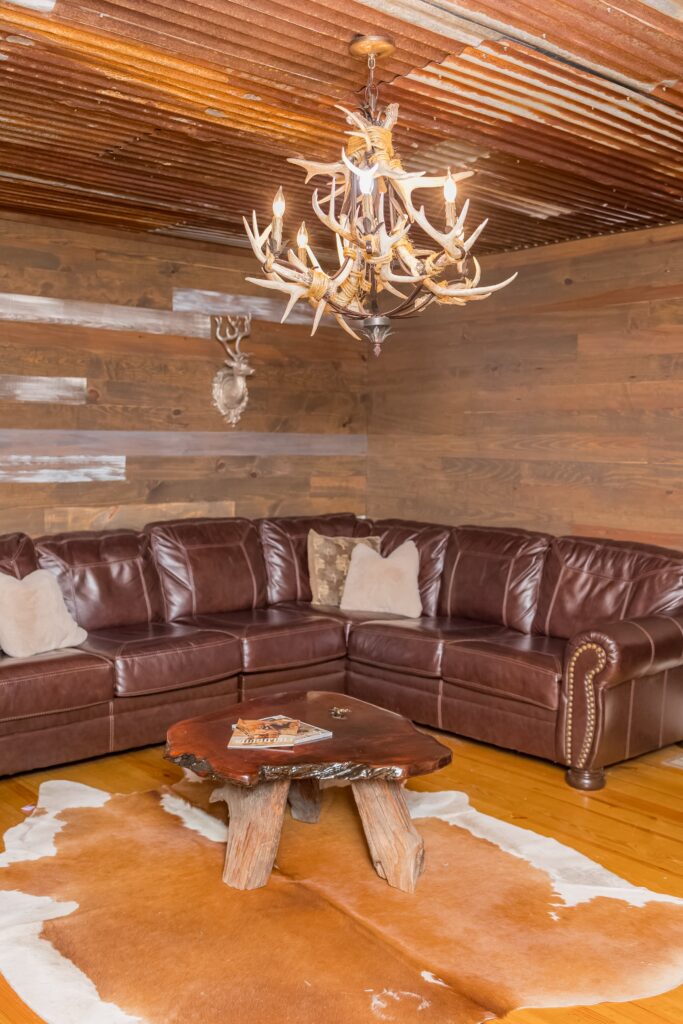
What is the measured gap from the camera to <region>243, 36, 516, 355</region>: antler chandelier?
3.13 meters

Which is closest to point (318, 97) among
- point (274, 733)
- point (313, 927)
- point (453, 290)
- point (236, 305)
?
point (453, 290)

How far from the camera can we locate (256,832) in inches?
128

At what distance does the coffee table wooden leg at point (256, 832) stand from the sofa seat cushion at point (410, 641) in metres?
1.75

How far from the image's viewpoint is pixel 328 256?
21.2 ft

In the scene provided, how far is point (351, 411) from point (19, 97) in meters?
3.64

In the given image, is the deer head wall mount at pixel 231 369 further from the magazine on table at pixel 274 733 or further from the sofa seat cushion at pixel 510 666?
the magazine on table at pixel 274 733

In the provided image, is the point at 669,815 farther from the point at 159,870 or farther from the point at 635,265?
the point at 635,265

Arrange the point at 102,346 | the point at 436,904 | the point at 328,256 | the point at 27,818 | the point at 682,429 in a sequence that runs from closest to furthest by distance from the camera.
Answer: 1. the point at 436,904
2. the point at 27,818
3. the point at 682,429
4. the point at 102,346
5. the point at 328,256

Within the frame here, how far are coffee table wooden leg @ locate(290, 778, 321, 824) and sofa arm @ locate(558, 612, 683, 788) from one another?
1.14m

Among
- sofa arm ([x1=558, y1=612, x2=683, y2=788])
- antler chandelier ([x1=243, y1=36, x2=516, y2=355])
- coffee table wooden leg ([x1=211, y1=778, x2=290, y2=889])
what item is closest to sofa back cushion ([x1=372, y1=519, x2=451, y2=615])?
sofa arm ([x1=558, y1=612, x2=683, y2=788])

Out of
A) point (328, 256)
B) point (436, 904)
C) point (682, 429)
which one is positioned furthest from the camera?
point (328, 256)

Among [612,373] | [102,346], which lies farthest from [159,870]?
[612,373]

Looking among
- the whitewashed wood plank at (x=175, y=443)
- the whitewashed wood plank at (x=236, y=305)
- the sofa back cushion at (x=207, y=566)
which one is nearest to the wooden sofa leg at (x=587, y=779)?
the sofa back cushion at (x=207, y=566)

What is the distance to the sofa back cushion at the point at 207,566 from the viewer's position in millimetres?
5438
